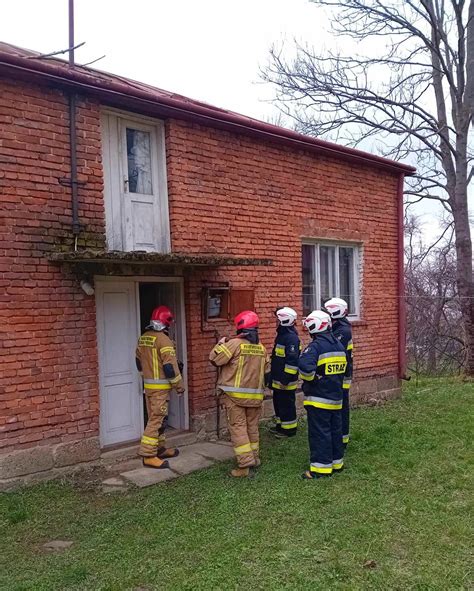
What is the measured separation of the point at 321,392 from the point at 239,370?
0.92 metres

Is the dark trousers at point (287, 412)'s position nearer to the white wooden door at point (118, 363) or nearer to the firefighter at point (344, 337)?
the firefighter at point (344, 337)

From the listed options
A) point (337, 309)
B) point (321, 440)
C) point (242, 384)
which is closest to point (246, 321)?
point (242, 384)

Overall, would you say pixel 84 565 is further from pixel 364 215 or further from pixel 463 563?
pixel 364 215

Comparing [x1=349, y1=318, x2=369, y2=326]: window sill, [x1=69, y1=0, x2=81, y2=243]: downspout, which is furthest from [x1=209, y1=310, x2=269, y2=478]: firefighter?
[x1=349, y1=318, x2=369, y2=326]: window sill

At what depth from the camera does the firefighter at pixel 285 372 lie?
7121 mm

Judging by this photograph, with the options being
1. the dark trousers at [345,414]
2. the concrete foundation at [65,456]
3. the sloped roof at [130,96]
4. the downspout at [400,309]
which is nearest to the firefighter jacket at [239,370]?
the dark trousers at [345,414]

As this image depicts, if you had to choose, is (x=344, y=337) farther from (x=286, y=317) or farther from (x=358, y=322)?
(x=358, y=322)

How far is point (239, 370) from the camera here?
579cm

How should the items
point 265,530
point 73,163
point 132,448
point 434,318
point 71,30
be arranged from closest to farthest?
point 265,530, point 73,163, point 132,448, point 71,30, point 434,318

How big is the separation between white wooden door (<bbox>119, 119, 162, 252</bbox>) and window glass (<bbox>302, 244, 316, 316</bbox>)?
298 cm

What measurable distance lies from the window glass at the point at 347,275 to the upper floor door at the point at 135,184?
155 inches

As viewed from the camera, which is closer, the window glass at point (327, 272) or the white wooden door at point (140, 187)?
the white wooden door at point (140, 187)

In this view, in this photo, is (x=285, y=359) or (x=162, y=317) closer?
(x=162, y=317)

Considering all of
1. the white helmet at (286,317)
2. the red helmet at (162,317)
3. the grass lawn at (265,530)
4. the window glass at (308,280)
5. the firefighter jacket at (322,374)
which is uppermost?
the window glass at (308,280)
